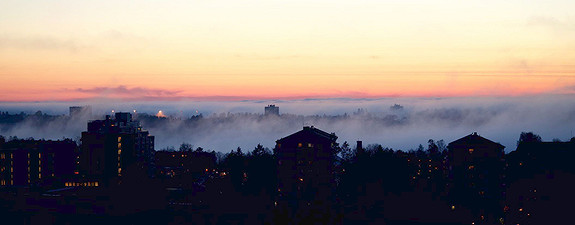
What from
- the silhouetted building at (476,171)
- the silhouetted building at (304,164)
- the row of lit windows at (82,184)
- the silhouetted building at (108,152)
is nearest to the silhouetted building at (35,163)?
the row of lit windows at (82,184)

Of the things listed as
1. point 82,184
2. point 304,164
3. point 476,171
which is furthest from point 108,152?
point 476,171

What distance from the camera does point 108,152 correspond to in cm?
10531

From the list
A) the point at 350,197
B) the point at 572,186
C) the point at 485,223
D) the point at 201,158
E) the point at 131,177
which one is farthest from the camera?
the point at 201,158

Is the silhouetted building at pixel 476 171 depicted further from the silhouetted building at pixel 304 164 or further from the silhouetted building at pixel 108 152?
the silhouetted building at pixel 108 152

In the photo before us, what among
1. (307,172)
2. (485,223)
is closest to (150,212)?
(307,172)

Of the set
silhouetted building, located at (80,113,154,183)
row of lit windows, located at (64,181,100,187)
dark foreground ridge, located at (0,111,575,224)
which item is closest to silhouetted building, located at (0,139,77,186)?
dark foreground ridge, located at (0,111,575,224)

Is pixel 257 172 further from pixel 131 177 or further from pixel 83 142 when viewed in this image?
pixel 83 142

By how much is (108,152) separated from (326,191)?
5090cm

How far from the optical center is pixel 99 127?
11050cm

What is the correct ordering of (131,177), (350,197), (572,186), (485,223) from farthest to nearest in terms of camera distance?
(131,177) < (350,197) < (572,186) < (485,223)

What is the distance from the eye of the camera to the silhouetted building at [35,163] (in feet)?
325

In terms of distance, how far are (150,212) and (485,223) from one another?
134ft

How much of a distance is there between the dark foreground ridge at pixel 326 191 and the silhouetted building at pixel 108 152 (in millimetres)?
4800

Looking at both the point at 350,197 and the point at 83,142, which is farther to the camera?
the point at 83,142
